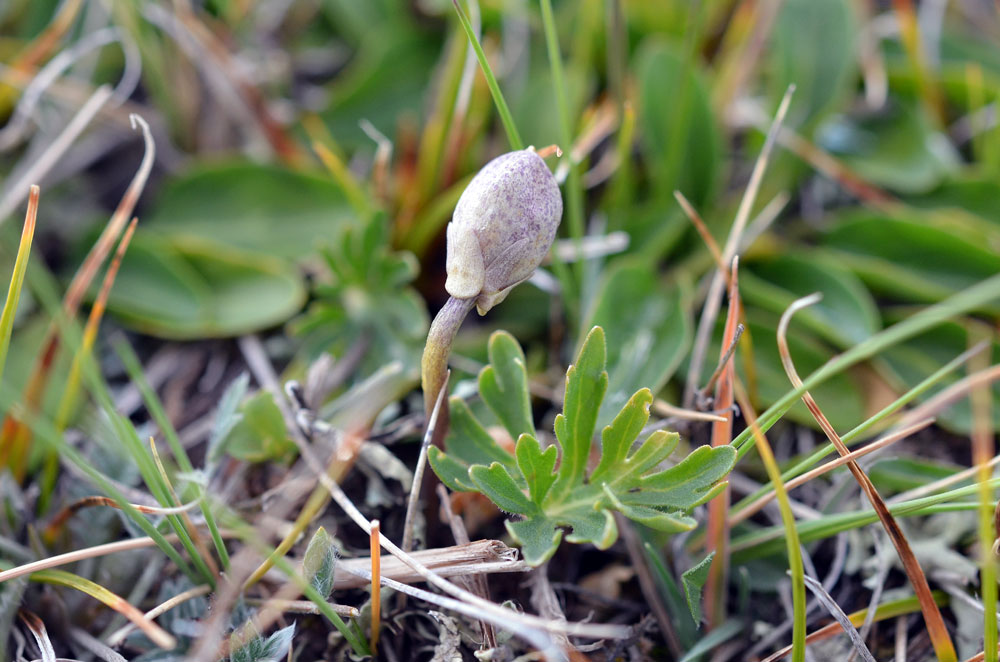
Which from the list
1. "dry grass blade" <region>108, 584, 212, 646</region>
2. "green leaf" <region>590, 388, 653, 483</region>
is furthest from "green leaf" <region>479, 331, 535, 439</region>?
"dry grass blade" <region>108, 584, 212, 646</region>

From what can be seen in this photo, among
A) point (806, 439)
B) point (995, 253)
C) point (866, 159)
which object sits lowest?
point (806, 439)

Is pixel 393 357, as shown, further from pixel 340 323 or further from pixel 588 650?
pixel 588 650

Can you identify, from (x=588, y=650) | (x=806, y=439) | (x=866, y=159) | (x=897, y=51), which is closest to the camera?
(x=588, y=650)

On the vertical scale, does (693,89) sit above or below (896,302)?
above

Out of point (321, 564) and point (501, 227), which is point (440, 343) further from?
point (321, 564)

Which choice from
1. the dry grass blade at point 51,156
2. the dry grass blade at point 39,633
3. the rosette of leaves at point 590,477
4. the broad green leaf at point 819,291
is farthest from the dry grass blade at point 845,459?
the dry grass blade at point 51,156

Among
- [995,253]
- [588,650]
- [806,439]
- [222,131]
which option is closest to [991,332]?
[995,253]

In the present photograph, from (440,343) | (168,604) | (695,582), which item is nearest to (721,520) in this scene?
(695,582)
